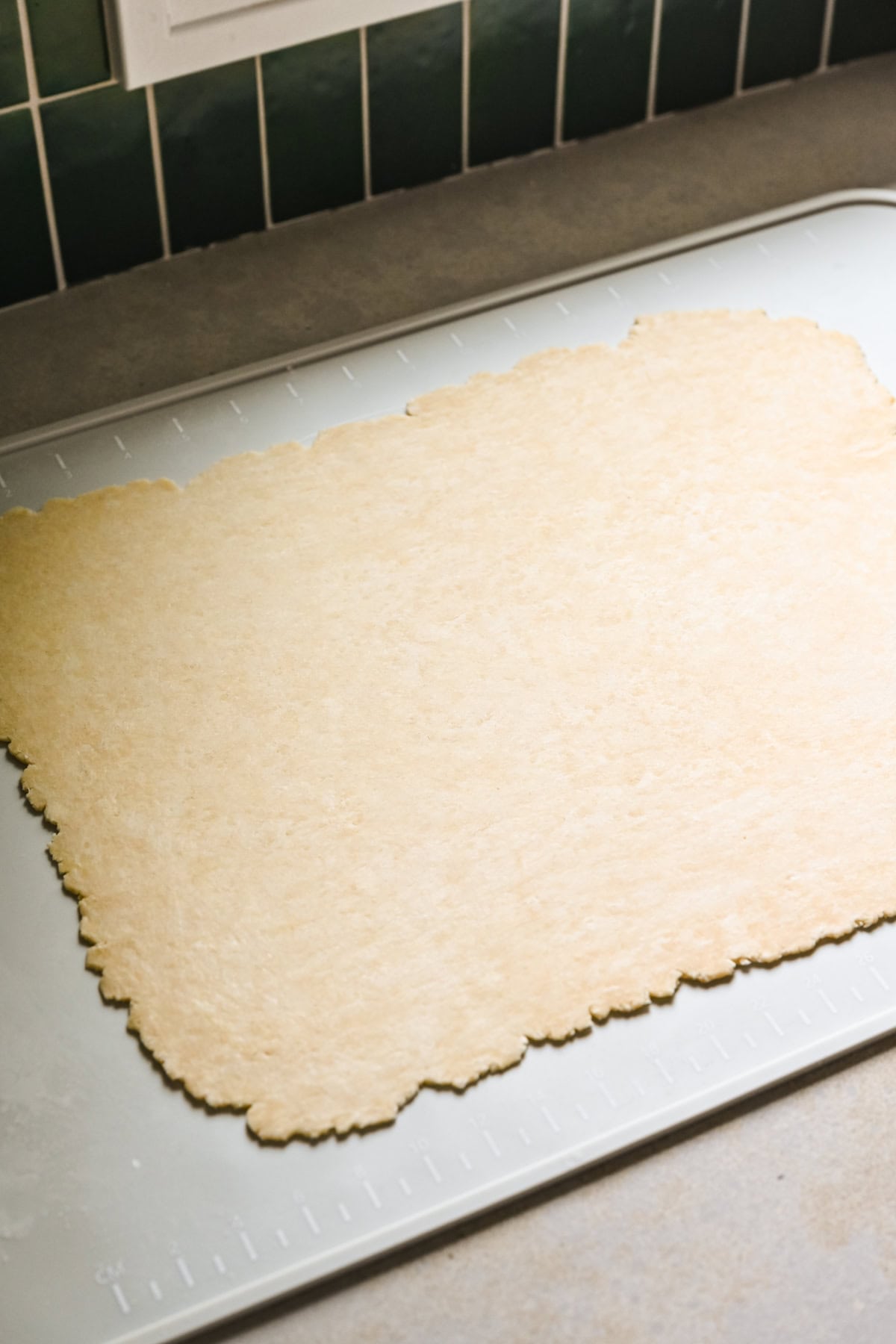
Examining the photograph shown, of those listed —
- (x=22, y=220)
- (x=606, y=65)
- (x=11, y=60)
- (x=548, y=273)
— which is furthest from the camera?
(x=606, y=65)

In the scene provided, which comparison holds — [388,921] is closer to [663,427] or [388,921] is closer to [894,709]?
[894,709]

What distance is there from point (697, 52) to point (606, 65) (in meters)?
0.13

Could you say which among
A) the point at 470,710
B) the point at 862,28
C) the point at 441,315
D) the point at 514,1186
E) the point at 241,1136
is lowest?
the point at 514,1186

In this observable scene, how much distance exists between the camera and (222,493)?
1.41 m

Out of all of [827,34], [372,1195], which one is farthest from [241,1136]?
[827,34]

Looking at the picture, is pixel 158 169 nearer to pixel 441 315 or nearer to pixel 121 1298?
pixel 441 315

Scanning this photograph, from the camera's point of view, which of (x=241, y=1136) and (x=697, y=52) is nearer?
(x=241, y=1136)

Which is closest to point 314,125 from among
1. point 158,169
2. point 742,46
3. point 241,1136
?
point 158,169

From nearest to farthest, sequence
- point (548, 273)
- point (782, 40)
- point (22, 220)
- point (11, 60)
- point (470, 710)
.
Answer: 1. point (470, 710)
2. point (11, 60)
3. point (22, 220)
4. point (548, 273)
5. point (782, 40)

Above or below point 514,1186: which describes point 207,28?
above

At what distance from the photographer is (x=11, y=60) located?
1435mm

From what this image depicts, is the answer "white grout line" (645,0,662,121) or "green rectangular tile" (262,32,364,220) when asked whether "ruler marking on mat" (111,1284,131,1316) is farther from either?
"white grout line" (645,0,662,121)

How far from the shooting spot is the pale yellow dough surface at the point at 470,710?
3.58ft

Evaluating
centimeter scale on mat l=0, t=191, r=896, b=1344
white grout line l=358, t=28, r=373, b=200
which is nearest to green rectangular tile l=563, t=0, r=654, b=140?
white grout line l=358, t=28, r=373, b=200
